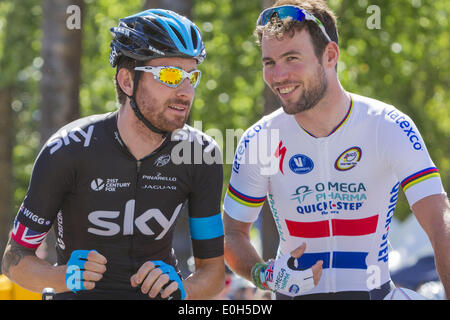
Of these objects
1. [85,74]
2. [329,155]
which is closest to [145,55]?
[329,155]

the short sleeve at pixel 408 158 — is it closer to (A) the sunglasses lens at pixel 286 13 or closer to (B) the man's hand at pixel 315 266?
(B) the man's hand at pixel 315 266

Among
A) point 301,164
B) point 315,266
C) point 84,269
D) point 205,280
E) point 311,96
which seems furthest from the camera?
point 301,164

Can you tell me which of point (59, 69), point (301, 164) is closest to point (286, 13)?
point (301, 164)

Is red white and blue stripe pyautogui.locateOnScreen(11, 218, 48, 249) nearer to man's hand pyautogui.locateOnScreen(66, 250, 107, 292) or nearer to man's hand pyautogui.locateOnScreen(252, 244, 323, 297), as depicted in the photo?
man's hand pyautogui.locateOnScreen(66, 250, 107, 292)

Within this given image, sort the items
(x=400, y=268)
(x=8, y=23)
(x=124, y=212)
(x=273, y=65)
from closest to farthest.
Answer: (x=124, y=212), (x=273, y=65), (x=400, y=268), (x=8, y=23)

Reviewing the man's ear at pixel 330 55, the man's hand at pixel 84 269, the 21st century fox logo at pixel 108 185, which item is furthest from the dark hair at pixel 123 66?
the man's ear at pixel 330 55

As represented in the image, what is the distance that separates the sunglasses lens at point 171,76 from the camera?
4.06 m

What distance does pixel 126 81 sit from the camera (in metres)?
4.27

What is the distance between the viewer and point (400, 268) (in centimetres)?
1053

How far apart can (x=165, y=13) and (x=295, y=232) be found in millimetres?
1672

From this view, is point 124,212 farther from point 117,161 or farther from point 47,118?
point 47,118

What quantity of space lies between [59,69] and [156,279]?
684cm

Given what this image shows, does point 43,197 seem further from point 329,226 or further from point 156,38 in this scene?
point 329,226

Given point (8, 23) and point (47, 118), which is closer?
point (47, 118)
